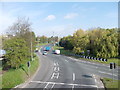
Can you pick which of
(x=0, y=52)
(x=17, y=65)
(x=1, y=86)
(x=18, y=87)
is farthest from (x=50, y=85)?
(x=0, y=52)

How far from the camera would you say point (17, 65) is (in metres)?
18.0

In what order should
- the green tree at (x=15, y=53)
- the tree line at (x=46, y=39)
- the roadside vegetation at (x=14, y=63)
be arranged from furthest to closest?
the tree line at (x=46, y=39) < the green tree at (x=15, y=53) < the roadside vegetation at (x=14, y=63)

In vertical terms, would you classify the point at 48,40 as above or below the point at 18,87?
above

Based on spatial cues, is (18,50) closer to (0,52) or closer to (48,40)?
(0,52)

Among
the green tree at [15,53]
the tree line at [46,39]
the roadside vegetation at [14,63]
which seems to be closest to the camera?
the roadside vegetation at [14,63]

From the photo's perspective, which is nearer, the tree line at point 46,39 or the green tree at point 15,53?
the green tree at point 15,53

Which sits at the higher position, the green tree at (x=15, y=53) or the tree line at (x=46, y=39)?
the tree line at (x=46, y=39)

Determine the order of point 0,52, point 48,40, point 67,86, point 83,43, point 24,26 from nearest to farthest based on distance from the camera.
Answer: point 67,86
point 0,52
point 24,26
point 83,43
point 48,40

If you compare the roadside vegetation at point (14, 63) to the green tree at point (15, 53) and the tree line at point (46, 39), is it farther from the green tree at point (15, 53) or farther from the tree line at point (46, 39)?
the tree line at point (46, 39)

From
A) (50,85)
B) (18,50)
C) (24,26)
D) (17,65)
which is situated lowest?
(50,85)

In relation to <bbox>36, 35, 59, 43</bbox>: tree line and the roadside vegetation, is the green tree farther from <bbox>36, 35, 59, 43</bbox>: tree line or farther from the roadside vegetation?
<bbox>36, 35, 59, 43</bbox>: tree line

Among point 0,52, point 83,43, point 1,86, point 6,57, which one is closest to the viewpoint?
point 1,86

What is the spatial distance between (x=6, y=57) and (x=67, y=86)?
8005 mm

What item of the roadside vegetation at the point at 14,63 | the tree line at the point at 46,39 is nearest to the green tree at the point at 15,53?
the roadside vegetation at the point at 14,63
